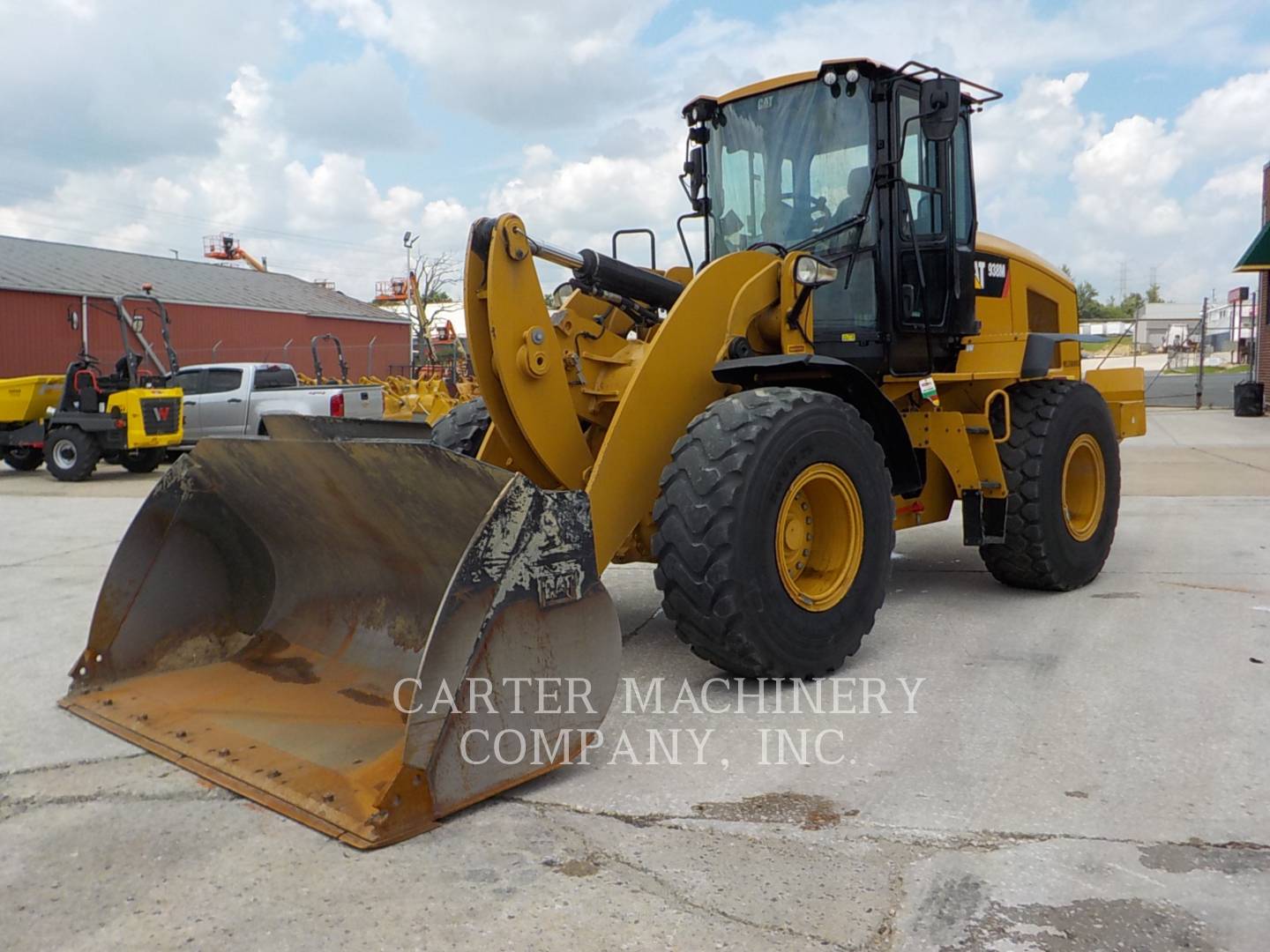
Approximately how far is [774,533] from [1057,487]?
2.57 metres

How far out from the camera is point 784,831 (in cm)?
326

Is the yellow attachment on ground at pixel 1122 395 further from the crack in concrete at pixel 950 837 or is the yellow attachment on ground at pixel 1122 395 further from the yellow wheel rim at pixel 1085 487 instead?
the crack in concrete at pixel 950 837

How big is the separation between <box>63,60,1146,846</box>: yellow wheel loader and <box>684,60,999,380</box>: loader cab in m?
0.01

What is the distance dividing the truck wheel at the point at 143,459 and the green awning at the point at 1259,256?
62.3 ft

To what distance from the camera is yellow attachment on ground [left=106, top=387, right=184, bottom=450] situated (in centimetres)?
1462

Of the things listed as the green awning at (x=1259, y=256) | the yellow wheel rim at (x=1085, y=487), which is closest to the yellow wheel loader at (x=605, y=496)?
the yellow wheel rim at (x=1085, y=487)

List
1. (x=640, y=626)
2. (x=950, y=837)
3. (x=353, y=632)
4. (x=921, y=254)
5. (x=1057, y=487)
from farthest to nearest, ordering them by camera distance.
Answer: (x=1057, y=487) < (x=921, y=254) < (x=640, y=626) < (x=353, y=632) < (x=950, y=837)

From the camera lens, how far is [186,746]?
153 inches

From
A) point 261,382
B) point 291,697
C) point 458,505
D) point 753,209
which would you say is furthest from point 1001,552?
point 261,382

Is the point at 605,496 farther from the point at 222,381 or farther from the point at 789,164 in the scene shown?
the point at 222,381

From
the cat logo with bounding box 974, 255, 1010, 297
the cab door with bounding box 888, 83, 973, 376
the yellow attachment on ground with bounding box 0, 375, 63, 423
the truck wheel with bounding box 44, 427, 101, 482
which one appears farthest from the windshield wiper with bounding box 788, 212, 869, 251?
the yellow attachment on ground with bounding box 0, 375, 63, 423

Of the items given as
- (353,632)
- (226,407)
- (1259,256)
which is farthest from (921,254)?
(1259,256)

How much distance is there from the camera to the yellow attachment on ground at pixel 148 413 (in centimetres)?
1462

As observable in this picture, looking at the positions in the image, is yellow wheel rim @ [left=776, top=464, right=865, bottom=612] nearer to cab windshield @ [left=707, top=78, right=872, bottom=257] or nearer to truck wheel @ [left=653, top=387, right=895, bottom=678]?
truck wheel @ [left=653, top=387, right=895, bottom=678]
